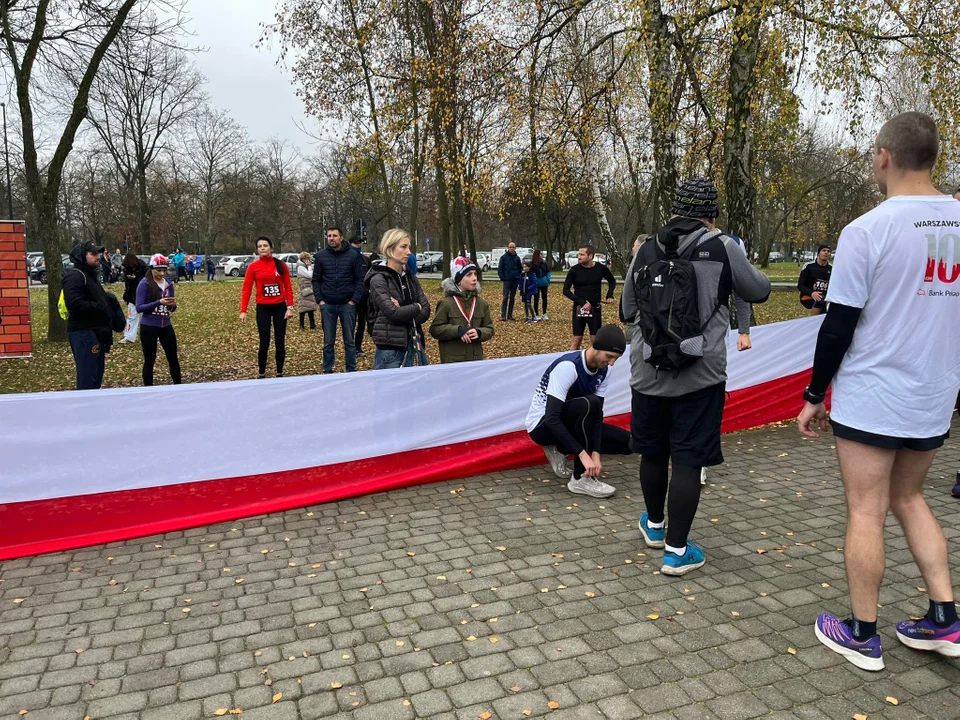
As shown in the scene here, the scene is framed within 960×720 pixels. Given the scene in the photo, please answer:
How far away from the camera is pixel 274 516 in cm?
513

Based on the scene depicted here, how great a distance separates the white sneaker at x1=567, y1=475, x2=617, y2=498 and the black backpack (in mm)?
1774

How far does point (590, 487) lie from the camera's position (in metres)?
5.49

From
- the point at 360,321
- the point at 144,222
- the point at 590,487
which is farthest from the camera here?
the point at 144,222

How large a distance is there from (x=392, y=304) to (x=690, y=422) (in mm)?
3716

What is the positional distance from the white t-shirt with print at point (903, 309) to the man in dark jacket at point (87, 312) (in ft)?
21.9

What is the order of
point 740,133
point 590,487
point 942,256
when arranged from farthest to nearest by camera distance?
point 740,133 → point 590,487 → point 942,256

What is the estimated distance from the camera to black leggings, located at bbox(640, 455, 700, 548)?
4.00m

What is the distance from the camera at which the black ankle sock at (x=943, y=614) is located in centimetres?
321

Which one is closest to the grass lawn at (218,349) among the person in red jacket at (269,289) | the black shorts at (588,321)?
the person in red jacket at (269,289)

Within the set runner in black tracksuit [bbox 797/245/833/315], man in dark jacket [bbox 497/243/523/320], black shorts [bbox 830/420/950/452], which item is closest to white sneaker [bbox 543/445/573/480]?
black shorts [bbox 830/420/950/452]

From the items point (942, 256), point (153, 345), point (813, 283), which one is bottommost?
point (153, 345)

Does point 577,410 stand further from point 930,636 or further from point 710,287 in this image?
point 930,636

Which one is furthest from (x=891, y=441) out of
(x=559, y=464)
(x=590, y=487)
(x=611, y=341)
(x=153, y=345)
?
(x=153, y=345)

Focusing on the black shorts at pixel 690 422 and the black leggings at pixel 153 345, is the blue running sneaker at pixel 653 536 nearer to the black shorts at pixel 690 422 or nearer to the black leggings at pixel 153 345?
the black shorts at pixel 690 422
